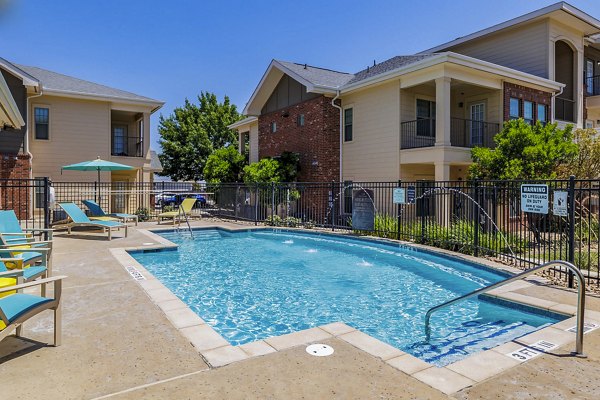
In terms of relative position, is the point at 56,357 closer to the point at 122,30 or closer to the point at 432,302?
the point at 432,302

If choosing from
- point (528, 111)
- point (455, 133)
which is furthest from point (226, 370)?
point (528, 111)

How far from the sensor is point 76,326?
14.4ft

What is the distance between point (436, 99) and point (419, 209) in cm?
443

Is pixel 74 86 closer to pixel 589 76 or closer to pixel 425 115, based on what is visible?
pixel 425 115

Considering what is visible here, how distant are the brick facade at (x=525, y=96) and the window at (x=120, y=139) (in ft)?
64.0

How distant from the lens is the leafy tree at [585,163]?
41.2 feet

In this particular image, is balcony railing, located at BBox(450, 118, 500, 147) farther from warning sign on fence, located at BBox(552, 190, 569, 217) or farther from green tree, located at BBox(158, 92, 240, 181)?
green tree, located at BBox(158, 92, 240, 181)

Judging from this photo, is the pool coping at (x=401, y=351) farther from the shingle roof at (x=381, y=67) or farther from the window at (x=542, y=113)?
the window at (x=542, y=113)

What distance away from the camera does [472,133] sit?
16.9 meters

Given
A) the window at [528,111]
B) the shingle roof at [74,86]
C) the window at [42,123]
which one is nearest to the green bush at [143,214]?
the window at [42,123]

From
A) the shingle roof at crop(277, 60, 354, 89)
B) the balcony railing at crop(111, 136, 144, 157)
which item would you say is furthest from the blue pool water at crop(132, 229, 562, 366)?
the balcony railing at crop(111, 136, 144, 157)

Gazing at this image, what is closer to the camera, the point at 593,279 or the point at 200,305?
the point at 200,305

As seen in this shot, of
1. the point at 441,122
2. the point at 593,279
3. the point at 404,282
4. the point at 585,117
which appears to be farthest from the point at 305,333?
the point at 585,117

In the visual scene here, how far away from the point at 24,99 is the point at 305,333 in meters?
18.6
